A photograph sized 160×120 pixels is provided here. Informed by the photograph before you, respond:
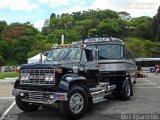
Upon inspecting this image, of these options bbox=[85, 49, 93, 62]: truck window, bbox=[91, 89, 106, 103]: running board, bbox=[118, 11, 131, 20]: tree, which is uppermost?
bbox=[118, 11, 131, 20]: tree

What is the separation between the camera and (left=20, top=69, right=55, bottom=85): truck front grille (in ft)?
35.3

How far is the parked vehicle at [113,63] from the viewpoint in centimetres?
1527

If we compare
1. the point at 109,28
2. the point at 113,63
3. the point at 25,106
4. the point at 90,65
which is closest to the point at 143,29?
the point at 109,28

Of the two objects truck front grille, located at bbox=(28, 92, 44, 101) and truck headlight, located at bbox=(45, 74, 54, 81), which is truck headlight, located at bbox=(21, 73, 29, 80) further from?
truck headlight, located at bbox=(45, 74, 54, 81)

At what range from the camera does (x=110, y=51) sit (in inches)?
617

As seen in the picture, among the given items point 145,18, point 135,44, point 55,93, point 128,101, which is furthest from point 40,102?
point 145,18

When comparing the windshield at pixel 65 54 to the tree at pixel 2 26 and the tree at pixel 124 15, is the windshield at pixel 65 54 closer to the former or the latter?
the tree at pixel 2 26

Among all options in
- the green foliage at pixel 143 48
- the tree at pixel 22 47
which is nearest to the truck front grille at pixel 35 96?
the green foliage at pixel 143 48

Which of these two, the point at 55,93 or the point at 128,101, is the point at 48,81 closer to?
the point at 55,93

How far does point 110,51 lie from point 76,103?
5241 mm

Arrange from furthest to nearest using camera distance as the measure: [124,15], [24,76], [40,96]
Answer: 1. [124,15]
2. [24,76]
3. [40,96]

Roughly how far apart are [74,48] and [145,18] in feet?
361

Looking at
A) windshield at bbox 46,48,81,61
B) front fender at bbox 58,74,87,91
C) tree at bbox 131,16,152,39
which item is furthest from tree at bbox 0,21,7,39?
front fender at bbox 58,74,87,91

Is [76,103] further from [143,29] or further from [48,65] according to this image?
[143,29]
